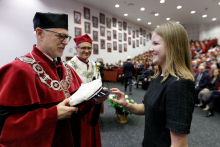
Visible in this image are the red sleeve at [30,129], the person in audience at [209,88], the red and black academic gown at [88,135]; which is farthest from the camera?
the person in audience at [209,88]

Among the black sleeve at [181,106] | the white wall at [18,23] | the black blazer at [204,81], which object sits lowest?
the black blazer at [204,81]

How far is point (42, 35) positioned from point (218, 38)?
21.2 m

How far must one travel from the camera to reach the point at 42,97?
1.03m

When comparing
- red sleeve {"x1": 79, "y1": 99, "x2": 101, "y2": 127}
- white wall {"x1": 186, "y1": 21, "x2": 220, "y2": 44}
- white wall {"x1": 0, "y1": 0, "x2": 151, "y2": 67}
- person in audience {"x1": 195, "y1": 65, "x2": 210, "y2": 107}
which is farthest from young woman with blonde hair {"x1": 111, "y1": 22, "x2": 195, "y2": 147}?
white wall {"x1": 186, "y1": 21, "x2": 220, "y2": 44}

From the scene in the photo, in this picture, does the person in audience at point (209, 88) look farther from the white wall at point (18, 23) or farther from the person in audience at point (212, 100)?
the white wall at point (18, 23)

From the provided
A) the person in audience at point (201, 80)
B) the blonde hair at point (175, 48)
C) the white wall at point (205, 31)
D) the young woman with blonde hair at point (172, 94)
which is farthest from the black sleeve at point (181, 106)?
the white wall at point (205, 31)

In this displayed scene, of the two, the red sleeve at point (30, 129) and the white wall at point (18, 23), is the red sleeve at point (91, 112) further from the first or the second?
the white wall at point (18, 23)

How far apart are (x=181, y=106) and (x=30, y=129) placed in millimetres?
971

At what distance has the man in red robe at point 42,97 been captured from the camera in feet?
2.82

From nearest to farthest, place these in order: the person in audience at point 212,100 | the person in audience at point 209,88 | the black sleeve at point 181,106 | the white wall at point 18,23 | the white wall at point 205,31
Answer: the black sleeve at point 181,106, the person in audience at point 212,100, the person in audience at point 209,88, the white wall at point 18,23, the white wall at point 205,31

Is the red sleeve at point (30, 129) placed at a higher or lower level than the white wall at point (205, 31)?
lower

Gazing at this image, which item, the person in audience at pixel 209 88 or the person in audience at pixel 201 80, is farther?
the person in audience at pixel 201 80

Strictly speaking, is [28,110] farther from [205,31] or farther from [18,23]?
[205,31]

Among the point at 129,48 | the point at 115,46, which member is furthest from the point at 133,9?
the point at 129,48
